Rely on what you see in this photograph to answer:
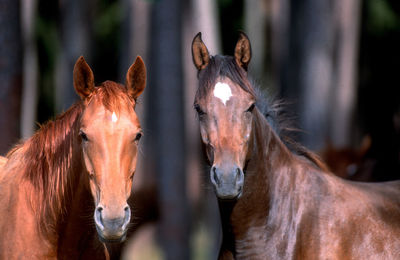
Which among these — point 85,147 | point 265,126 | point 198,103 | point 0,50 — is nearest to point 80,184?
point 85,147

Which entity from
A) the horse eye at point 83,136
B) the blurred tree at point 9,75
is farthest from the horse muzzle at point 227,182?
the blurred tree at point 9,75

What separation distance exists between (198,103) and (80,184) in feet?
3.95

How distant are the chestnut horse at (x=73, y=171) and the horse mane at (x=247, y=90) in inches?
23.4

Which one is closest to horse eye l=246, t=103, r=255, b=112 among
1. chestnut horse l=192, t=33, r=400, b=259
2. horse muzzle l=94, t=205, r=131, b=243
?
chestnut horse l=192, t=33, r=400, b=259

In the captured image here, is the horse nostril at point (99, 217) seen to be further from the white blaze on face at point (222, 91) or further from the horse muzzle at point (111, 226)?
the white blaze on face at point (222, 91)

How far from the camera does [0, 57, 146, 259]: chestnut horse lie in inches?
178

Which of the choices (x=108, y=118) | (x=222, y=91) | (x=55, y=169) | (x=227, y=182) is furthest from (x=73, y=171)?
(x=222, y=91)

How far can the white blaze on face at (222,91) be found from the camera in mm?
5049

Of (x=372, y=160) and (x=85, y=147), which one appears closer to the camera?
(x=85, y=147)

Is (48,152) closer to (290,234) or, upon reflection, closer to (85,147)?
(85,147)

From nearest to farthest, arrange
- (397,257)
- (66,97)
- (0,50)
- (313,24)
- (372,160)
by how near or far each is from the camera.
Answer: (397,257) < (0,50) < (372,160) < (313,24) < (66,97)

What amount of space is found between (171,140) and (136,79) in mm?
6771

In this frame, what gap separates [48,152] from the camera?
16.3 ft

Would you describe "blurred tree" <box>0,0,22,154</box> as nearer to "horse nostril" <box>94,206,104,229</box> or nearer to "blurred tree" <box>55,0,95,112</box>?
"horse nostril" <box>94,206,104,229</box>
